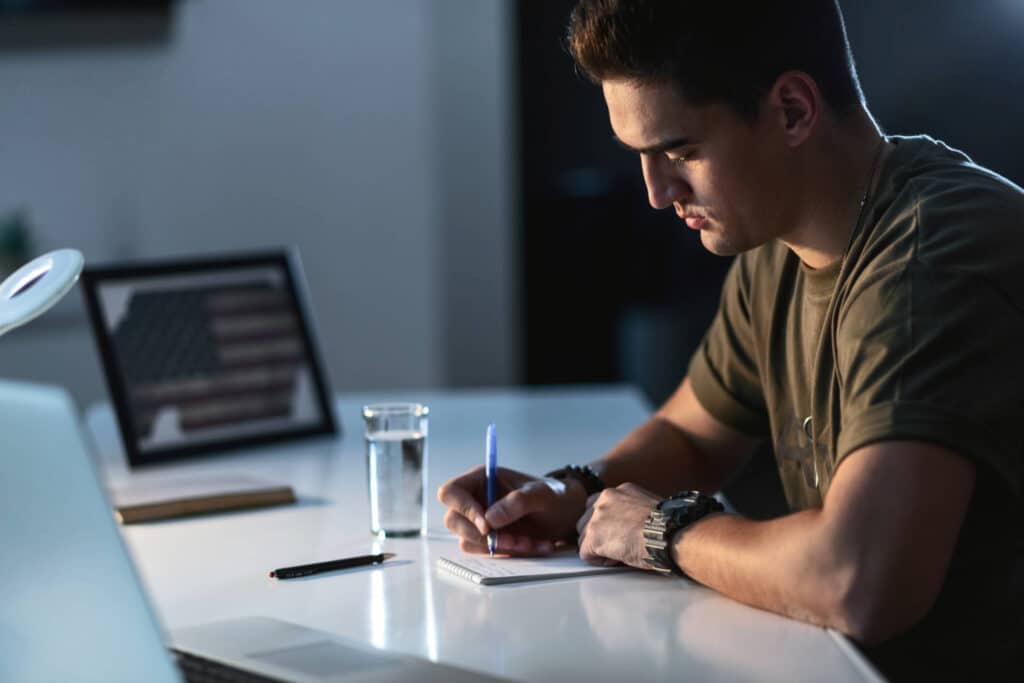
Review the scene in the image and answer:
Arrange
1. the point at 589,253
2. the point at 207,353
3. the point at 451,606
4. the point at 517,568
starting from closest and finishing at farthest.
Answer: the point at 451,606, the point at 517,568, the point at 207,353, the point at 589,253

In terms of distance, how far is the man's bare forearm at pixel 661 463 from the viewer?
149cm

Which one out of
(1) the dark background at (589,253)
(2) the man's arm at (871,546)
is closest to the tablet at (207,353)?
(2) the man's arm at (871,546)

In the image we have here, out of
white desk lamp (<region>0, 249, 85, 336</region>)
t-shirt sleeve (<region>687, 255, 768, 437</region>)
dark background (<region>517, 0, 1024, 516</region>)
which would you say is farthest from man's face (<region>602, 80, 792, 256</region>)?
dark background (<region>517, 0, 1024, 516</region>)

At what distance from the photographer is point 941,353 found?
1.03 m

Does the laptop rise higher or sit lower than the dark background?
higher

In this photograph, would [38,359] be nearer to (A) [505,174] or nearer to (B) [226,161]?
(B) [226,161]

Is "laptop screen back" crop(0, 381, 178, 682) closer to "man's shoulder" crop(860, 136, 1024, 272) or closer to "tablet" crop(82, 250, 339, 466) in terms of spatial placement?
"man's shoulder" crop(860, 136, 1024, 272)

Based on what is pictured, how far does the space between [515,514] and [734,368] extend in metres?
0.46

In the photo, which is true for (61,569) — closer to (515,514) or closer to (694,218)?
(515,514)

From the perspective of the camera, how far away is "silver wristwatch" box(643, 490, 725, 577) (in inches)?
44.4

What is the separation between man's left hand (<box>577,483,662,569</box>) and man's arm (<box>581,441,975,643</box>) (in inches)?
5.3

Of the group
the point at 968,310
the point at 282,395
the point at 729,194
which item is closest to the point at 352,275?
the point at 282,395

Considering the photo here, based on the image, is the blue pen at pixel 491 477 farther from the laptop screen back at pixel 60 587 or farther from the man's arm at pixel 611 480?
the laptop screen back at pixel 60 587

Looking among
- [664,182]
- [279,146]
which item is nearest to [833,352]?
[664,182]
